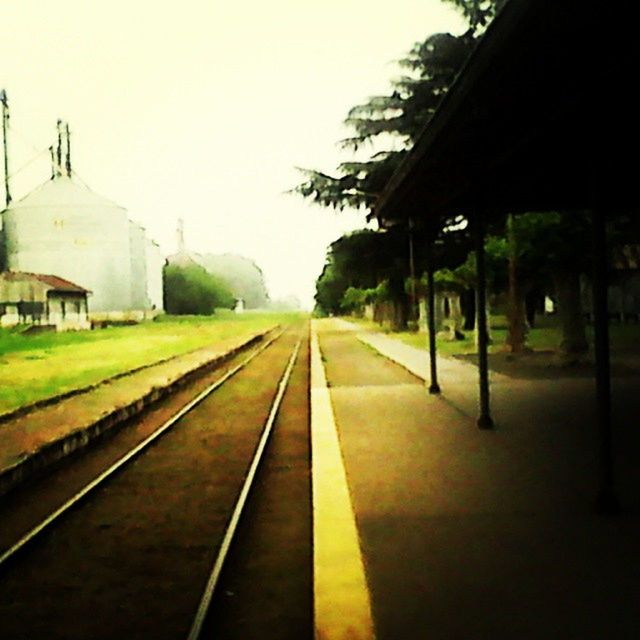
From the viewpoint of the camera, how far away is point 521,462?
7.73 metres

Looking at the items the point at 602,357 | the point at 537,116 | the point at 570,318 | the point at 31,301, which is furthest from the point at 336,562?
the point at 31,301

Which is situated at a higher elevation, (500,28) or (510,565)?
(500,28)

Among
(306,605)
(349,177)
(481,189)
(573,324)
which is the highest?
(349,177)

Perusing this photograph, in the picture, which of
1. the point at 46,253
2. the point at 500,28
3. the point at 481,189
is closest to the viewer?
the point at 500,28

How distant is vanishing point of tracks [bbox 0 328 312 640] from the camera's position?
473 cm

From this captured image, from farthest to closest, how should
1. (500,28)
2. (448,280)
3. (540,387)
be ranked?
(448,280) → (540,387) → (500,28)

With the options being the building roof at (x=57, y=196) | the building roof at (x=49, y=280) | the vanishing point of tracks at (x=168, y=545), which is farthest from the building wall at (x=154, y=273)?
the vanishing point of tracks at (x=168, y=545)

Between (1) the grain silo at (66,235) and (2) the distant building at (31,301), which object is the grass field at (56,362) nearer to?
(2) the distant building at (31,301)

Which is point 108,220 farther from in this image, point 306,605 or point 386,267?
point 306,605

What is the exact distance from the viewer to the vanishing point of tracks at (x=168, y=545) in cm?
473

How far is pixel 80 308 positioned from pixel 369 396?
4858cm

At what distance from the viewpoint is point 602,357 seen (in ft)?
18.9

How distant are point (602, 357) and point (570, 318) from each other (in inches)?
514

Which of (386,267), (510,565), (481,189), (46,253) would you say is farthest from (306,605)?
(46,253)
